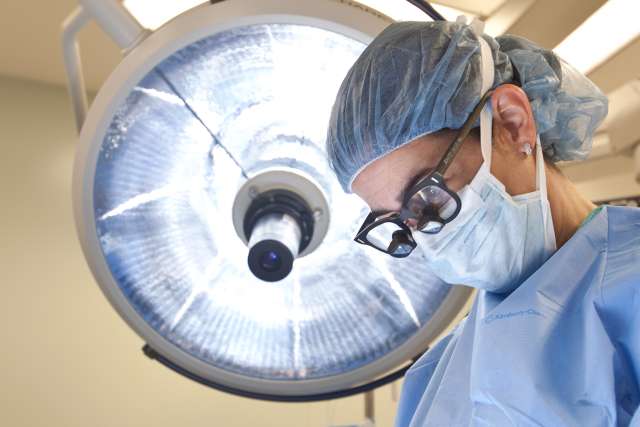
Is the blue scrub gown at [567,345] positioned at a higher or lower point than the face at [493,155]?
lower

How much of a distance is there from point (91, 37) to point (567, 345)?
1560 mm

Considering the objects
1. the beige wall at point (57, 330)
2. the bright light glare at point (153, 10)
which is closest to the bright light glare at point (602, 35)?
the bright light glare at point (153, 10)

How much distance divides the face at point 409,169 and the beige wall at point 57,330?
1.23 metres

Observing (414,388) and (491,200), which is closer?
(491,200)

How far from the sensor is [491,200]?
734 mm

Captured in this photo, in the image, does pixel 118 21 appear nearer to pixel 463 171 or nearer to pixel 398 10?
pixel 398 10

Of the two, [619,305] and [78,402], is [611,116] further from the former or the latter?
[78,402]

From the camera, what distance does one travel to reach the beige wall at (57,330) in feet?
5.16

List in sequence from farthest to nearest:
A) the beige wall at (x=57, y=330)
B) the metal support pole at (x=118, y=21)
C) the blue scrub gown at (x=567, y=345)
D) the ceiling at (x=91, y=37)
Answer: the beige wall at (x=57, y=330), the ceiling at (x=91, y=37), the metal support pole at (x=118, y=21), the blue scrub gown at (x=567, y=345)

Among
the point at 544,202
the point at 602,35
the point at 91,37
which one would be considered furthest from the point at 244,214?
the point at 91,37

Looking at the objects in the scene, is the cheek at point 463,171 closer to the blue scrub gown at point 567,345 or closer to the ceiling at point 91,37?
the blue scrub gown at point 567,345

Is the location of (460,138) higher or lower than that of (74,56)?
lower

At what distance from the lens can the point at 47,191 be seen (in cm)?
177

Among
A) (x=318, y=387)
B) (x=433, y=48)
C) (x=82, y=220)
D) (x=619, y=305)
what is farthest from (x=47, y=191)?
(x=619, y=305)
